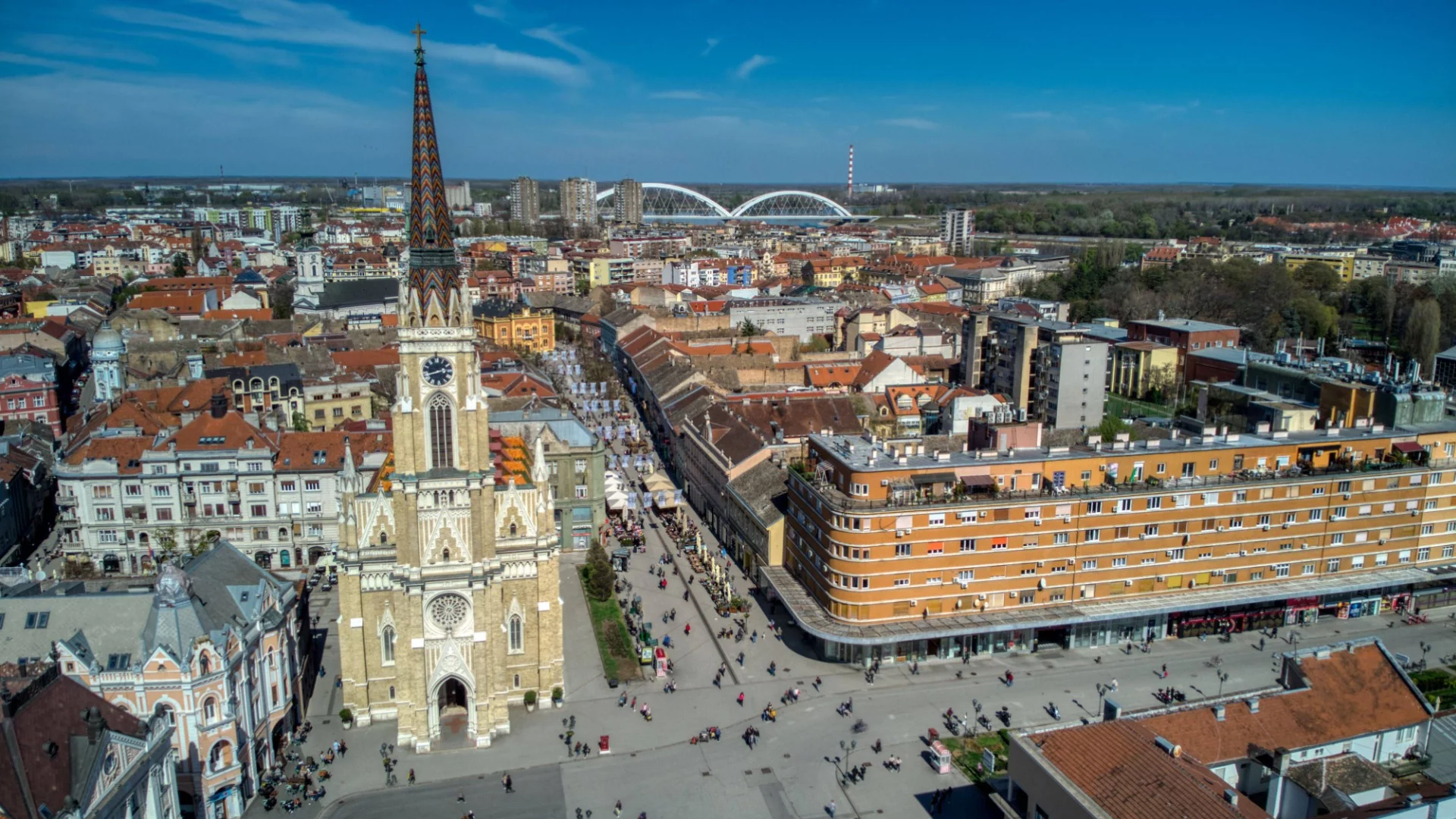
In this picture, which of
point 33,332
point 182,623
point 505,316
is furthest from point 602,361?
point 182,623

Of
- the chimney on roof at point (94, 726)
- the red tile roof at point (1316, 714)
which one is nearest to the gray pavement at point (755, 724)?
the red tile roof at point (1316, 714)

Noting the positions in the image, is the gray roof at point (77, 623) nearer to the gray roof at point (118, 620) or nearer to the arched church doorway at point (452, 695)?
the gray roof at point (118, 620)

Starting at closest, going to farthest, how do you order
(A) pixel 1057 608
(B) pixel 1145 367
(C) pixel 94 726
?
1. (C) pixel 94 726
2. (A) pixel 1057 608
3. (B) pixel 1145 367

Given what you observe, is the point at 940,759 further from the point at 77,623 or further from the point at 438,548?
the point at 77,623

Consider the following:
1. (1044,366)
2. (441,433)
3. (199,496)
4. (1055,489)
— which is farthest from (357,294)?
(1055,489)

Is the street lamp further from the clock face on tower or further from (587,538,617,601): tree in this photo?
the clock face on tower

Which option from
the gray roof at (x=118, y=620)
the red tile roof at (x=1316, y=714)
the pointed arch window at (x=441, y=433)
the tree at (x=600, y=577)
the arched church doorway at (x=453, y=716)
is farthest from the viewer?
the tree at (x=600, y=577)
